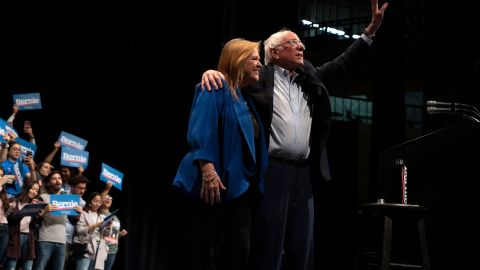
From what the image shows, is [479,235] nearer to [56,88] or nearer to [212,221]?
[212,221]

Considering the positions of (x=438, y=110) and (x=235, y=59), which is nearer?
(x=235, y=59)

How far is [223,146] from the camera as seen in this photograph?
2.30 m

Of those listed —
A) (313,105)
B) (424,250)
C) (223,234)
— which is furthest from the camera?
(424,250)

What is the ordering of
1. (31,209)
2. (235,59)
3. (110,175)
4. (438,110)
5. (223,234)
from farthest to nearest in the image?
(110,175), (31,209), (438,110), (235,59), (223,234)

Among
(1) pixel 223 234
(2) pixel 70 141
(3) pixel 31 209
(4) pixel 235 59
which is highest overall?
(4) pixel 235 59

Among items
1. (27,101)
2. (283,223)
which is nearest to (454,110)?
(283,223)

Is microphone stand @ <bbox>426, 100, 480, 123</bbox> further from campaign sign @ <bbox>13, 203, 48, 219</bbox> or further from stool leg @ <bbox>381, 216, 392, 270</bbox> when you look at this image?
campaign sign @ <bbox>13, 203, 48, 219</bbox>

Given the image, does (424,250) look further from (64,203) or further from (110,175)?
(110,175)

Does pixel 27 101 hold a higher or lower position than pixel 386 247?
higher

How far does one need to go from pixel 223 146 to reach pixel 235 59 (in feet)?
1.00

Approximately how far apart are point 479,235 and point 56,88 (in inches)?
250

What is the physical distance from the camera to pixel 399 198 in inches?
124

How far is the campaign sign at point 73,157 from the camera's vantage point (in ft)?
21.4

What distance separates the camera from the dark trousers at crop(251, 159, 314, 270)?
2.36 m
